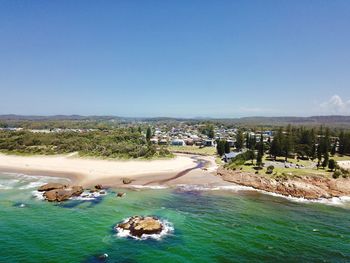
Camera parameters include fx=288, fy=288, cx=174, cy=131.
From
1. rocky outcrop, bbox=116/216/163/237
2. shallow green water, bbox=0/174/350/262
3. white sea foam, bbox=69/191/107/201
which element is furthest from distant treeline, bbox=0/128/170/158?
rocky outcrop, bbox=116/216/163/237

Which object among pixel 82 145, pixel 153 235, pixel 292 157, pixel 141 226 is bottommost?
pixel 153 235

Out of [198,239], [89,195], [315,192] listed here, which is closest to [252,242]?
[198,239]

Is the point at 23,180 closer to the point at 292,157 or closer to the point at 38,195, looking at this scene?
the point at 38,195

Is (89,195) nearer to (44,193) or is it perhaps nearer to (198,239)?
(44,193)

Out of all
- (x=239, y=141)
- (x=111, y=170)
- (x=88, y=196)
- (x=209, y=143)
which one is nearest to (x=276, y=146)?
(x=239, y=141)

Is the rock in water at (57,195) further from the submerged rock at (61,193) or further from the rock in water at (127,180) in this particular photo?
the rock in water at (127,180)

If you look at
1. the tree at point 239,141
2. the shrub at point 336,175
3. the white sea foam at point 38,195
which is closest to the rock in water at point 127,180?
the white sea foam at point 38,195
